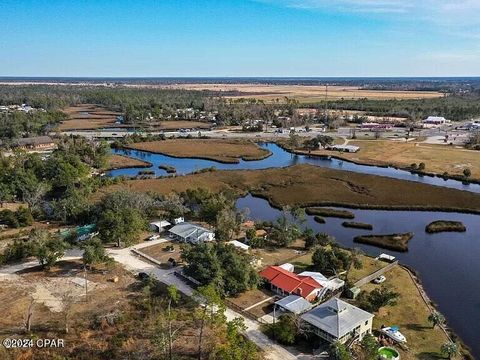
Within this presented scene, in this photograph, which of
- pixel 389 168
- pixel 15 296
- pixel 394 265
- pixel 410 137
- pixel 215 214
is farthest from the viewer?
pixel 410 137

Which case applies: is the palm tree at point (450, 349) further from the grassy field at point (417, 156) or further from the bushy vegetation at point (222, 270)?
the grassy field at point (417, 156)

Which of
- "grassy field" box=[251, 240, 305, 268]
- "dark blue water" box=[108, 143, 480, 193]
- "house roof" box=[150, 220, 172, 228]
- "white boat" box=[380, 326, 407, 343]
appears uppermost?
"house roof" box=[150, 220, 172, 228]

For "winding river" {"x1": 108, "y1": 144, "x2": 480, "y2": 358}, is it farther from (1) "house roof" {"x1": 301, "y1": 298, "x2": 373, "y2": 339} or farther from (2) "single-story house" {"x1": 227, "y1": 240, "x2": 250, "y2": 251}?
(2) "single-story house" {"x1": 227, "y1": 240, "x2": 250, "y2": 251}

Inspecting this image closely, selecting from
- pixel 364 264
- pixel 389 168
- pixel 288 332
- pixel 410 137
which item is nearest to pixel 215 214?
pixel 364 264

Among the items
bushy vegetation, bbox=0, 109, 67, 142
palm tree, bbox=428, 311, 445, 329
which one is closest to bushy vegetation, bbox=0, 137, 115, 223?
bushy vegetation, bbox=0, 109, 67, 142

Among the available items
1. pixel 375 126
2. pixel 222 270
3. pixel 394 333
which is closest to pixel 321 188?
pixel 222 270

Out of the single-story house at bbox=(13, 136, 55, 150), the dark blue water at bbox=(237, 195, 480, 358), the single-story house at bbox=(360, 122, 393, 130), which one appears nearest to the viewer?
the dark blue water at bbox=(237, 195, 480, 358)

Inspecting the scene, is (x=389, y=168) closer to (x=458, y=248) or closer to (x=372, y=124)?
(x=458, y=248)

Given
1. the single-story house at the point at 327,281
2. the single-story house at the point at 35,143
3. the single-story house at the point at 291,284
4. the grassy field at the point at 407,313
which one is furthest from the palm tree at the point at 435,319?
the single-story house at the point at 35,143
